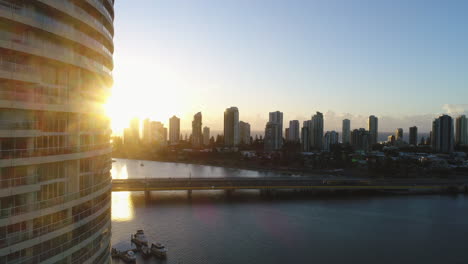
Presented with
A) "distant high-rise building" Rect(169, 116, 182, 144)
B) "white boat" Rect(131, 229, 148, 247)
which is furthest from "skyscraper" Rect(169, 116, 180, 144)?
"white boat" Rect(131, 229, 148, 247)

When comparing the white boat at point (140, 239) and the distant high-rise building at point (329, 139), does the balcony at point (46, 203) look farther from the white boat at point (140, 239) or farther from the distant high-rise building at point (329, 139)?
the distant high-rise building at point (329, 139)

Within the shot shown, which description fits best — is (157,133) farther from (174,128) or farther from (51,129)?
(51,129)

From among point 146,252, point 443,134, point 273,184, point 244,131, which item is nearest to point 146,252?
point 146,252

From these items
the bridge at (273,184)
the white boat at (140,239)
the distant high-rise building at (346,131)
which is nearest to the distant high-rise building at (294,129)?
the distant high-rise building at (346,131)

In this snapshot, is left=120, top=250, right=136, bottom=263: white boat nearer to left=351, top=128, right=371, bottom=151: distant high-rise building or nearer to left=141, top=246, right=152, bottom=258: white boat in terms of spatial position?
left=141, top=246, right=152, bottom=258: white boat

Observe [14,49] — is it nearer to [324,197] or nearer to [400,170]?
[324,197]

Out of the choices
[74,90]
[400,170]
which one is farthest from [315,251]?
[400,170]
